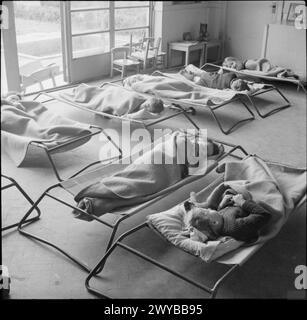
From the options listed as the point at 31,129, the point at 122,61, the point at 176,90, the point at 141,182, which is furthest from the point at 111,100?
the point at 141,182

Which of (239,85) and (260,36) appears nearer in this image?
(239,85)

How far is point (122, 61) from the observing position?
344 centimetres

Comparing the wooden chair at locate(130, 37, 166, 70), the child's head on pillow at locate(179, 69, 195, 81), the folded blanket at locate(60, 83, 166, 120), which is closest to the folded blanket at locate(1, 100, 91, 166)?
the folded blanket at locate(60, 83, 166, 120)

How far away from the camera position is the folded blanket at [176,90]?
3.57m

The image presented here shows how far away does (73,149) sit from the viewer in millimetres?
2953

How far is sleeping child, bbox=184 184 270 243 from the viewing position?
170cm

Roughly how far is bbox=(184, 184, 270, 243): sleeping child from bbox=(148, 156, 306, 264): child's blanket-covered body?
0.11ft

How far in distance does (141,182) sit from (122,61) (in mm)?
1707

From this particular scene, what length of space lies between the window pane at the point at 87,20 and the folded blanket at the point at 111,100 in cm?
169

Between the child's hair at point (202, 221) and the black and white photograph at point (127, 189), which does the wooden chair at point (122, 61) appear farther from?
the child's hair at point (202, 221)

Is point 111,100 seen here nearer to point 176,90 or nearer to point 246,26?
point 176,90

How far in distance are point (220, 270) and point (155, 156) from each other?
69cm

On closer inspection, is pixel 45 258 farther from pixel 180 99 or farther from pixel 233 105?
pixel 233 105

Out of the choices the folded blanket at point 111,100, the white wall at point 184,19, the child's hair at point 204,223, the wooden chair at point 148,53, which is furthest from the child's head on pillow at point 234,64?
the child's hair at point 204,223
